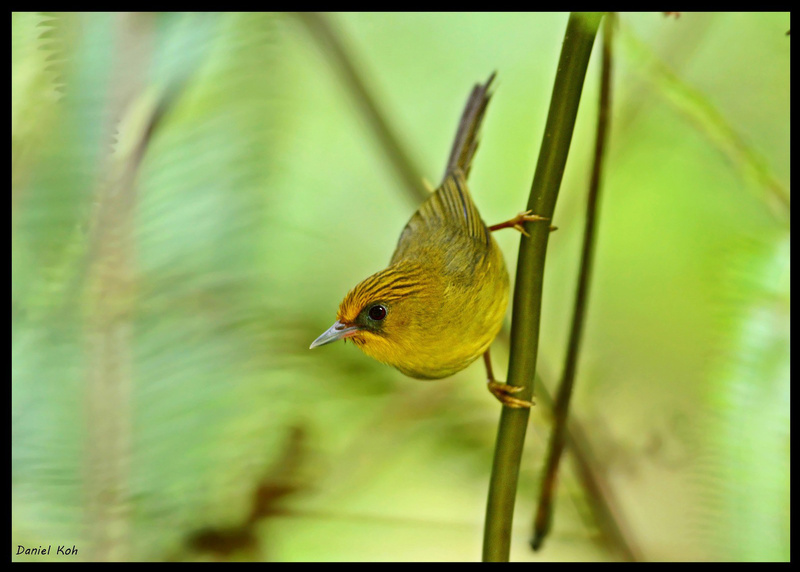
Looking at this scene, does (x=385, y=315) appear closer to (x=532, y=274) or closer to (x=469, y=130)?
(x=532, y=274)

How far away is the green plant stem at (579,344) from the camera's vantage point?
5.17 feet

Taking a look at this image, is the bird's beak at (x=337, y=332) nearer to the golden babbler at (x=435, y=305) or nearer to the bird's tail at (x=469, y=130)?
the golden babbler at (x=435, y=305)

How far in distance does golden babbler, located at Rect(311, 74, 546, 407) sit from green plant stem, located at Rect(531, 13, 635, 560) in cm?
20

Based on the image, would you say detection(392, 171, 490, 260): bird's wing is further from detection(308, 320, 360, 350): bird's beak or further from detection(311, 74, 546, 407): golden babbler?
detection(308, 320, 360, 350): bird's beak

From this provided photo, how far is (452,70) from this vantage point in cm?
268

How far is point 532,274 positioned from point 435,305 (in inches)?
22.4

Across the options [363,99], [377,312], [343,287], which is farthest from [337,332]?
[363,99]

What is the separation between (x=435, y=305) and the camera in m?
1.79

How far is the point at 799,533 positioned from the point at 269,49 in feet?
6.98

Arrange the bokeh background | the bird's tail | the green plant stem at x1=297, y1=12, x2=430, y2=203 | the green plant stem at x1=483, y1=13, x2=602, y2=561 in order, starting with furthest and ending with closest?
the bird's tail
the green plant stem at x1=297, y1=12, x2=430, y2=203
the bokeh background
the green plant stem at x1=483, y1=13, x2=602, y2=561

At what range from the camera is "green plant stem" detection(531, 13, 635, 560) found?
1576 millimetres

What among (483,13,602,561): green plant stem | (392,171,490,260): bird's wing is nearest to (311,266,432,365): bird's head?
(392,171,490,260): bird's wing
